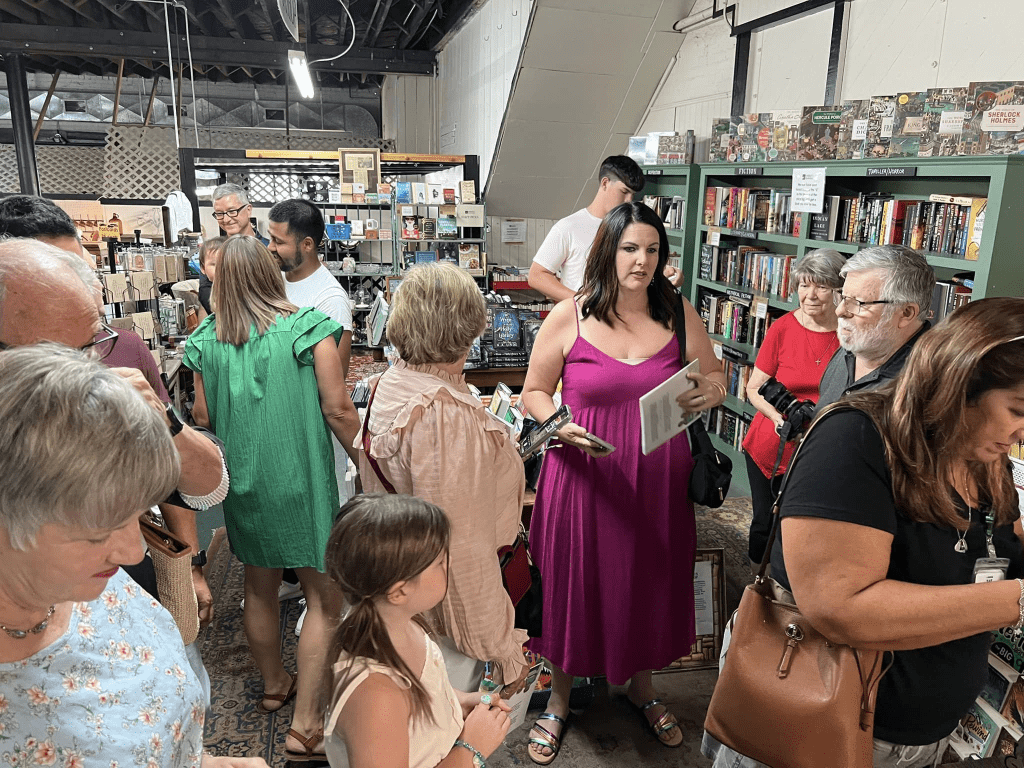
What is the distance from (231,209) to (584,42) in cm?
393

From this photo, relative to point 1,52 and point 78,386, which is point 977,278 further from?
point 1,52

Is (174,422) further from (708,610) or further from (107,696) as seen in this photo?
(708,610)

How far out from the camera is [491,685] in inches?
71.9

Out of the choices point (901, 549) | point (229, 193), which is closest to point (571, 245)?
point (229, 193)

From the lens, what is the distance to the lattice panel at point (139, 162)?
12641mm

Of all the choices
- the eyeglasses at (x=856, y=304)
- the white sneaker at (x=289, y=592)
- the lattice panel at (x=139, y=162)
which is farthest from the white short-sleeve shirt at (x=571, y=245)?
the lattice panel at (x=139, y=162)

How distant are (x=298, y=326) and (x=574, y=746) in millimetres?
1786

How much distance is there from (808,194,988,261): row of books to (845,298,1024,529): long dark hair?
244 centimetres

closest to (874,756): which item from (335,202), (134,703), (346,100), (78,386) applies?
(134,703)

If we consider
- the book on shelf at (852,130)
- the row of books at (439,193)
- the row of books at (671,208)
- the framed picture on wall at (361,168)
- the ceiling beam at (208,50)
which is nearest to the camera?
the book on shelf at (852,130)

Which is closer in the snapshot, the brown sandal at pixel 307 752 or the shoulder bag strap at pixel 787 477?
the shoulder bag strap at pixel 787 477

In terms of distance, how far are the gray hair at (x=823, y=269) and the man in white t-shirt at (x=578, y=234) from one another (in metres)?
0.91

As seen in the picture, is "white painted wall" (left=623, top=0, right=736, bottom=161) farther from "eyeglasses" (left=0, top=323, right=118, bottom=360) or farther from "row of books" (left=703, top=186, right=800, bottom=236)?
"eyeglasses" (left=0, top=323, right=118, bottom=360)

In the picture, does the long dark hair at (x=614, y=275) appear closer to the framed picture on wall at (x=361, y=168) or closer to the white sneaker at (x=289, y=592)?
the white sneaker at (x=289, y=592)
